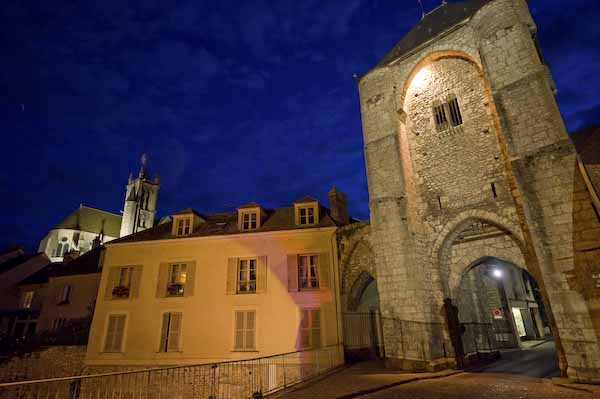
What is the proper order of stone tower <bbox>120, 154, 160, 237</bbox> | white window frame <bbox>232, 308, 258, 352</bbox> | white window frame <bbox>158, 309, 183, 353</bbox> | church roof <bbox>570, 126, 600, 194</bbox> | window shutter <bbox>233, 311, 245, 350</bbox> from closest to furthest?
church roof <bbox>570, 126, 600, 194</bbox>
white window frame <bbox>232, 308, 258, 352</bbox>
window shutter <bbox>233, 311, 245, 350</bbox>
white window frame <bbox>158, 309, 183, 353</bbox>
stone tower <bbox>120, 154, 160, 237</bbox>

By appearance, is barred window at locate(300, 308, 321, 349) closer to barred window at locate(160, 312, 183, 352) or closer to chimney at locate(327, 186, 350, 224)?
chimney at locate(327, 186, 350, 224)

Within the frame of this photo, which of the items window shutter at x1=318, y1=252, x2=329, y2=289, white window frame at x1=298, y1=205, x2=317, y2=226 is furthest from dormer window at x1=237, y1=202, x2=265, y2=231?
window shutter at x1=318, y1=252, x2=329, y2=289

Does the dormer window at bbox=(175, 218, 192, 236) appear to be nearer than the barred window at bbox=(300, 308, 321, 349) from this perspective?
No

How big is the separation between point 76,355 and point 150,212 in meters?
33.4

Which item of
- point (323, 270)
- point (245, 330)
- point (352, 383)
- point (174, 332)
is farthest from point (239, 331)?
point (352, 383)

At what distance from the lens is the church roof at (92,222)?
36.6m

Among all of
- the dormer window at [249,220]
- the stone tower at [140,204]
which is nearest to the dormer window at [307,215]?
the dormer window at [249,220]

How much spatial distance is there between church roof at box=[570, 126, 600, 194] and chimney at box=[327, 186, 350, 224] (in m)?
8.06

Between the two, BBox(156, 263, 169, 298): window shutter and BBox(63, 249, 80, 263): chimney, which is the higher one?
BBox(63, 249, 80, 263): chimney

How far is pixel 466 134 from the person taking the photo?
10172 mm

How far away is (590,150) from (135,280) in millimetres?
16491

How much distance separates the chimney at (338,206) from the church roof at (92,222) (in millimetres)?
34859

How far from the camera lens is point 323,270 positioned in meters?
12.1

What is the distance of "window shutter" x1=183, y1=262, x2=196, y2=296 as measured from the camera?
12.9 m
